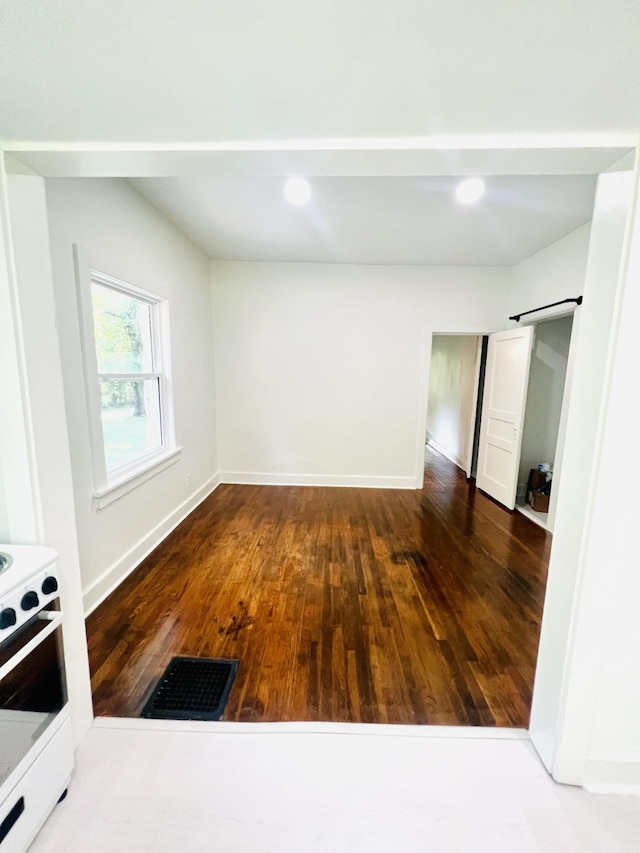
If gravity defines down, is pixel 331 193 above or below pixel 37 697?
above

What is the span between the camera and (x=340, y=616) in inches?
79.1

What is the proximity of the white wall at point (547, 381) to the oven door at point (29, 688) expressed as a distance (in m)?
4.43

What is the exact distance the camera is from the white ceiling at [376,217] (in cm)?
225

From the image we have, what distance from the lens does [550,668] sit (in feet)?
4.03

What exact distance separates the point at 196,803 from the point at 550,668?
53.9 inches

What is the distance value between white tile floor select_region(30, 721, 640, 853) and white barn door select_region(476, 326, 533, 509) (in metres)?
2.82

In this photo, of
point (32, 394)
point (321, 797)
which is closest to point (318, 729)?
point (321, 797)

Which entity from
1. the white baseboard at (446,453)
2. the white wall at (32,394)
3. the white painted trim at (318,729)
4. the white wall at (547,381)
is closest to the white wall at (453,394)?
the white baseboard at (446,453)

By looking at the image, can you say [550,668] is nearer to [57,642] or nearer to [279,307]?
[57,642]

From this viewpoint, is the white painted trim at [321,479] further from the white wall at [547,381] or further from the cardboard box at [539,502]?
the white wall at [547,381]

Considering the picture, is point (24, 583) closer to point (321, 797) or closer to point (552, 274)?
point (321, 797)

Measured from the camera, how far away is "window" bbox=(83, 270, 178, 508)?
2.12m

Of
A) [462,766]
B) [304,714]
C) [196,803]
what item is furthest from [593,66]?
[196,803]

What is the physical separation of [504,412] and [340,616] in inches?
120
